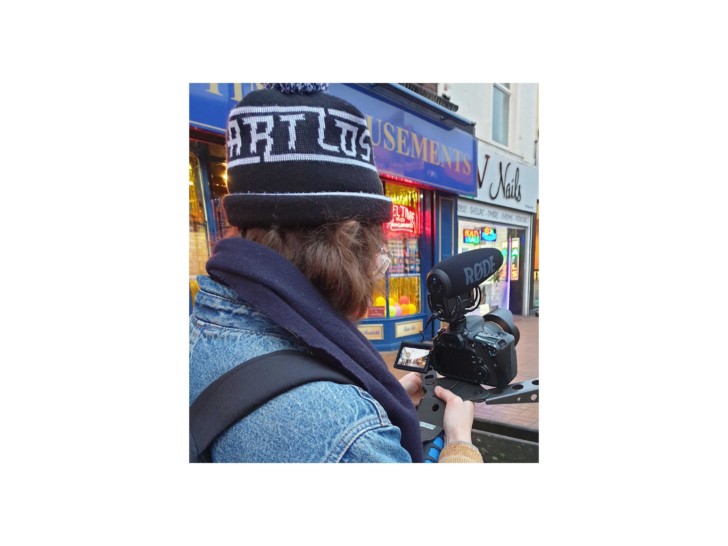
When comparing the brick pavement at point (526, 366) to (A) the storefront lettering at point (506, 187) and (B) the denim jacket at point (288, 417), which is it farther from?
(A) the storefront lettering at point (506, 187)

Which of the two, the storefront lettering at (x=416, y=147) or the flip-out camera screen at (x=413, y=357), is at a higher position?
the storefront lettering at (x=416, y=147)

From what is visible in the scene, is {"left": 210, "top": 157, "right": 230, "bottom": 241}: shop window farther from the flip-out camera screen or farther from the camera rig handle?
the camera rig handle

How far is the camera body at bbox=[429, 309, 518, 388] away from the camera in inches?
40.1

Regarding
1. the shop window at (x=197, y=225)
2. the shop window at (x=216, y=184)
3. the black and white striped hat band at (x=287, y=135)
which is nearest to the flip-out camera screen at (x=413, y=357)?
the black and white striped hat band at (x=287, y=135)

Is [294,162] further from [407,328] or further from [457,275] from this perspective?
[407,328]

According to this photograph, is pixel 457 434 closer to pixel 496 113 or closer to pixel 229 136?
pixel 229 136

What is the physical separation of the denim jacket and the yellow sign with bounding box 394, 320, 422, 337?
2.78m

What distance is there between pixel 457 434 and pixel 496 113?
1.95 meters

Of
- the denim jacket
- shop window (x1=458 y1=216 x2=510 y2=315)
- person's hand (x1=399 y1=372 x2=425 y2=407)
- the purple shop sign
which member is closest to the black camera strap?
the denim jacket

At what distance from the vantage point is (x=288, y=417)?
49 cm

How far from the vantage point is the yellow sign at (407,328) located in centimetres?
336

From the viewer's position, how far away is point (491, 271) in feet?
3.49

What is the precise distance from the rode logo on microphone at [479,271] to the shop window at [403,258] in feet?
7.29

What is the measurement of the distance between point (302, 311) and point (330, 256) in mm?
116
